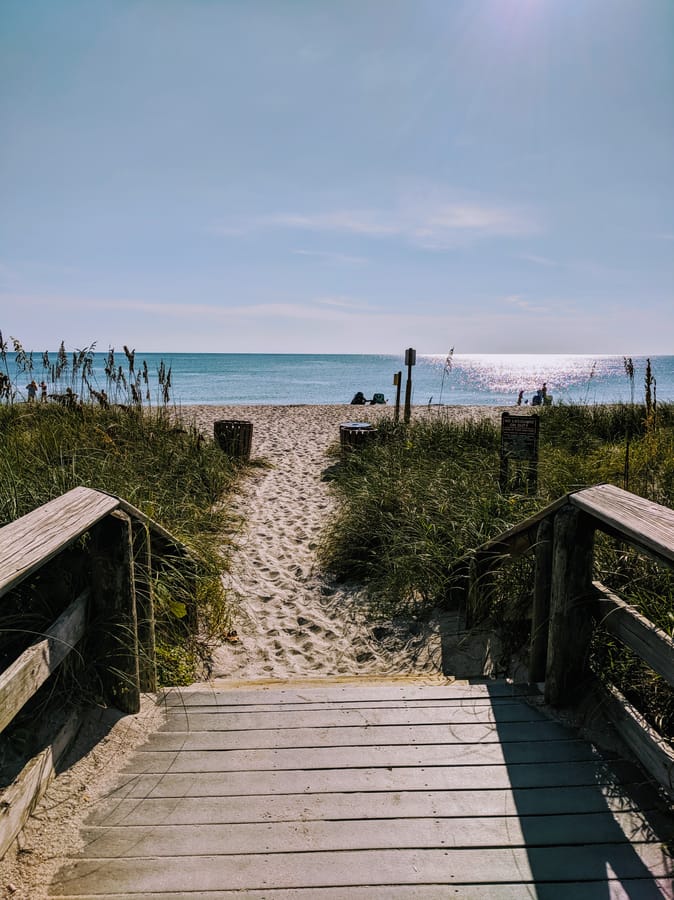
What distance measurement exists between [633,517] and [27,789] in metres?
2.19

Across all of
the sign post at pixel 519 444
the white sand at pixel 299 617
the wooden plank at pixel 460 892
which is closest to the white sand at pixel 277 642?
the white sand at pixel 299 617

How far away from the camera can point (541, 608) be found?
2.76 m

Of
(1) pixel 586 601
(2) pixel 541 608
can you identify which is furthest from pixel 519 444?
(1) pixel 586 601

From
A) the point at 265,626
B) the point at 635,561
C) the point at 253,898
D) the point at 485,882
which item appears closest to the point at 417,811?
the point at 485,882

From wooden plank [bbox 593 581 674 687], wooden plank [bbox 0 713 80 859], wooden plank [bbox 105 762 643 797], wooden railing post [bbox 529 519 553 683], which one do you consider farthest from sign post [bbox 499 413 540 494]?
wooden plank [bbox 0 713 80 859]

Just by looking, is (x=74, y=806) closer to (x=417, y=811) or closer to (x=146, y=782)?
(x=146, y=782)

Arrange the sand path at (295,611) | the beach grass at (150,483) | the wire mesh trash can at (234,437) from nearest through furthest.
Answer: the beach grass at (150,483) < the sand path at (295,611) < the wire mesh trash can at (234,437)

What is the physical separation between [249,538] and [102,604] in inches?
144

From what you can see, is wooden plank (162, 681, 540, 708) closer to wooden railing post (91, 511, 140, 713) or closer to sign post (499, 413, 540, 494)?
wooden railing post (91, 511, 140, 713)

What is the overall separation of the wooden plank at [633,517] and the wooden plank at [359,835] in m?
0.89

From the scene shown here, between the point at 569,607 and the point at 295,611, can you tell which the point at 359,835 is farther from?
the point at 295,611

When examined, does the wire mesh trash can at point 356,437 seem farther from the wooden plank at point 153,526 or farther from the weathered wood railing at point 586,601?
the weathered wood railing at point 586,601

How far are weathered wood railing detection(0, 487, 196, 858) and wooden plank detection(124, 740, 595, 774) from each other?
1.14 feet

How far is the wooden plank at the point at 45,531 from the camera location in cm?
157
